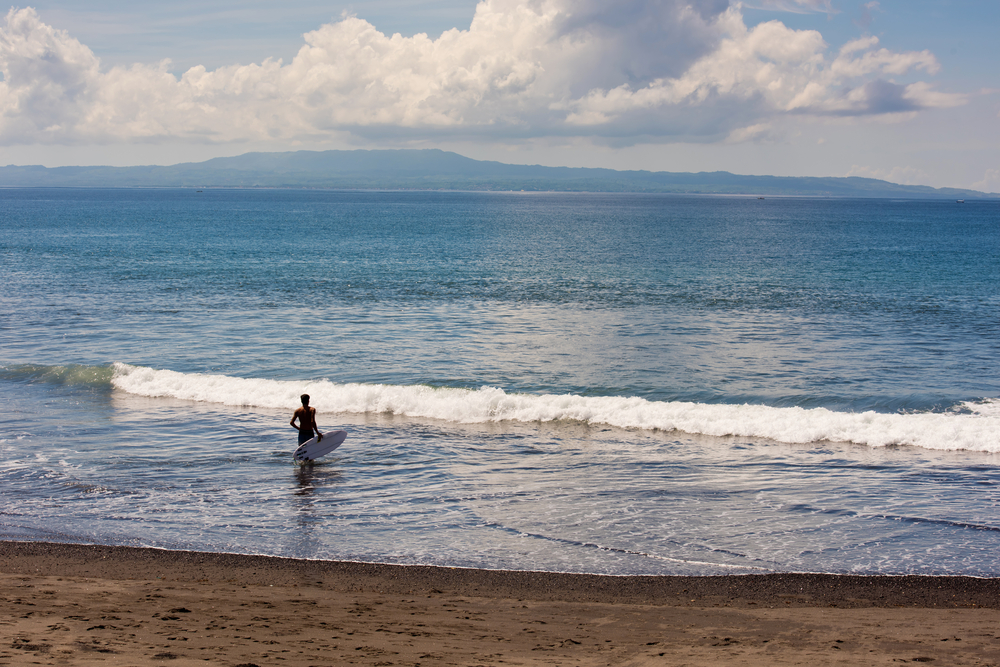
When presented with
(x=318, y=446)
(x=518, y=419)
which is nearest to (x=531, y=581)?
(x=318, y=446)

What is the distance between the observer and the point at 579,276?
174 feet

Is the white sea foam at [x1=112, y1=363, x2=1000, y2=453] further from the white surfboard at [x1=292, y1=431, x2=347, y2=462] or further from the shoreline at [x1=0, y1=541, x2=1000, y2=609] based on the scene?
the shoreline at [x1=0, y1=541, x2=1000, y2=609]

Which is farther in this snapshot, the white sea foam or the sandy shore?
the white sea foam

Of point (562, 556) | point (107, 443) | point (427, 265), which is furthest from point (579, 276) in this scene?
point (562, 556)

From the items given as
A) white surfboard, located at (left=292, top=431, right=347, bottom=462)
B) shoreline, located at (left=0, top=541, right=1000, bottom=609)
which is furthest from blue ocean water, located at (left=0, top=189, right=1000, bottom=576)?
shoreline, located at (left=0, top=541, right=1000, bottom=609)

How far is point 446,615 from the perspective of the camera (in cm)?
927

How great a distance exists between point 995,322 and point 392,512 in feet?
110

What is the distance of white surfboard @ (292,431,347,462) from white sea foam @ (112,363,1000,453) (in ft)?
15.4

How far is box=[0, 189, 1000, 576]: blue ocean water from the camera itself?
41.2 feet

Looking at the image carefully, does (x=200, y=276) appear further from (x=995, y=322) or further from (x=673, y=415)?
(x=995, y=322)

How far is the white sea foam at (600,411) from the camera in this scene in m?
18.9

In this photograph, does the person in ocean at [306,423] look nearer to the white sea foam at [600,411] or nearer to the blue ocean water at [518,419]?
the blue ocean water at [518,419]

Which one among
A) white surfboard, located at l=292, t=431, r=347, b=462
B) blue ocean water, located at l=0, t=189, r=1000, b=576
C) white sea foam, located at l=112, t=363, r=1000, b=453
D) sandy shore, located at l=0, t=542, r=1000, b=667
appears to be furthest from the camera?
white sea foam, located at l=112, t=363, r=1000, b=453

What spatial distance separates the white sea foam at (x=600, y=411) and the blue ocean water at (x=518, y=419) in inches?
3.5
